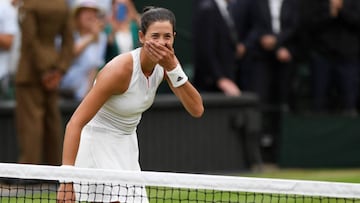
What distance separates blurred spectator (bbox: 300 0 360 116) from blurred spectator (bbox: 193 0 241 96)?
1.17 m

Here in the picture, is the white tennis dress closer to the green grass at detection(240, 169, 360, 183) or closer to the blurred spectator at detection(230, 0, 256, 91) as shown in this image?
the green grass at detection(240, 169, 360, 183)

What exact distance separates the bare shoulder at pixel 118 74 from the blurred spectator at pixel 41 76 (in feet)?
14.3

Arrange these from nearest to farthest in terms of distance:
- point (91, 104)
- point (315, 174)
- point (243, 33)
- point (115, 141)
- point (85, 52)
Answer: point (91, 104) < point (115, 141) < point (85, 52) < point (315, 174) < point (243, 33)

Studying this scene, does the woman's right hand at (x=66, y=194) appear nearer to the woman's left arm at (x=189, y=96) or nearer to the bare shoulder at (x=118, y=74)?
the bare shoulder at (x=118, y=74)

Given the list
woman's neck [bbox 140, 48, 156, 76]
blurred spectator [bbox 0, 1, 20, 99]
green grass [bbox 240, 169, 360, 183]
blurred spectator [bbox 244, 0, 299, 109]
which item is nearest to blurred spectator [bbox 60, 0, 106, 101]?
blurred spectator [bbox 0, 1, 20, 99]

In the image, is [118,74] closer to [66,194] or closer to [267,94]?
[66,194]

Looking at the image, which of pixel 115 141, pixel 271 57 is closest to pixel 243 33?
pixel 271 57

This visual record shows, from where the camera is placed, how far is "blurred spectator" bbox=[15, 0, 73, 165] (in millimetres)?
11164

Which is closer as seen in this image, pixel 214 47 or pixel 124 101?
pixel 124 101

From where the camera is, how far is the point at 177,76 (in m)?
6.75

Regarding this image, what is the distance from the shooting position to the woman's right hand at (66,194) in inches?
266

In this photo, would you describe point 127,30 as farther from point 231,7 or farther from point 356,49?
point 356,49

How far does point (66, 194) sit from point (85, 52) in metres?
5.73

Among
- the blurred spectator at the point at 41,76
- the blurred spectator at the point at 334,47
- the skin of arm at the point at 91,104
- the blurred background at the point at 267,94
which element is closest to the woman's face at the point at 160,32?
the skin of arm at the point at 91,104
